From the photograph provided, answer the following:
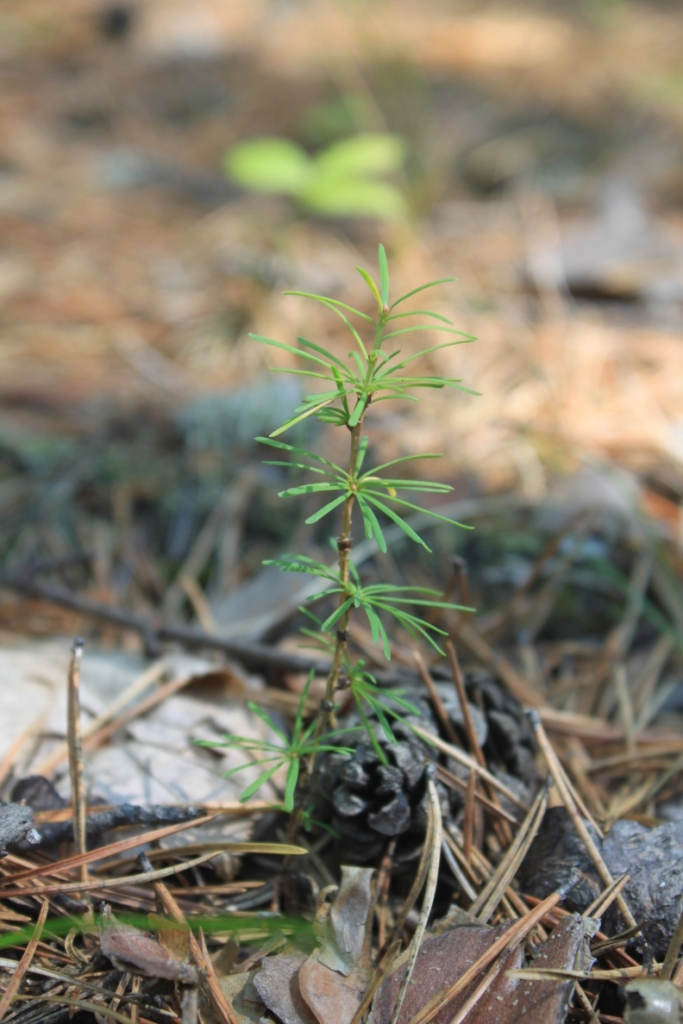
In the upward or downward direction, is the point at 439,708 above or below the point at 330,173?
below

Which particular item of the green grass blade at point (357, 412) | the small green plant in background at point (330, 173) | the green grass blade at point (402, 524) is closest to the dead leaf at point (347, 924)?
the green grass blade at point (402, 524)

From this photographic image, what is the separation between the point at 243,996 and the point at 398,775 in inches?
13.8

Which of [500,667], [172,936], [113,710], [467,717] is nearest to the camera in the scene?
[172,936]

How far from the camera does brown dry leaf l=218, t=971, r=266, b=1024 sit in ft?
3.05

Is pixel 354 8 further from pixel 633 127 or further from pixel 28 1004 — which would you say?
pixel 28 1004

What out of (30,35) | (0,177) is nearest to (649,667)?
(0,177)

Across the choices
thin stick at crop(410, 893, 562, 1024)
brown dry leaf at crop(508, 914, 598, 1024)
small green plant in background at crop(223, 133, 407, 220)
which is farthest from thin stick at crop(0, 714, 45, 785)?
small green plant in background at crop(223, 133, 407, 220)

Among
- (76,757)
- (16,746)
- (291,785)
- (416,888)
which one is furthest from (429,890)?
(16,746)

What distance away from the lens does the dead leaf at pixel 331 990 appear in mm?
919

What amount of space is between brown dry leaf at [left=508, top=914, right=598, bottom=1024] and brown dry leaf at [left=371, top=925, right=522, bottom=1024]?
0.02 metres

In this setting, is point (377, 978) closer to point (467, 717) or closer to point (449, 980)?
point (449, 980)

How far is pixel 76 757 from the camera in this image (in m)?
1.16

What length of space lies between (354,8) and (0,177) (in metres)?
2.33

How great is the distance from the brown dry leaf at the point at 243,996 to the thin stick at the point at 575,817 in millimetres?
506
